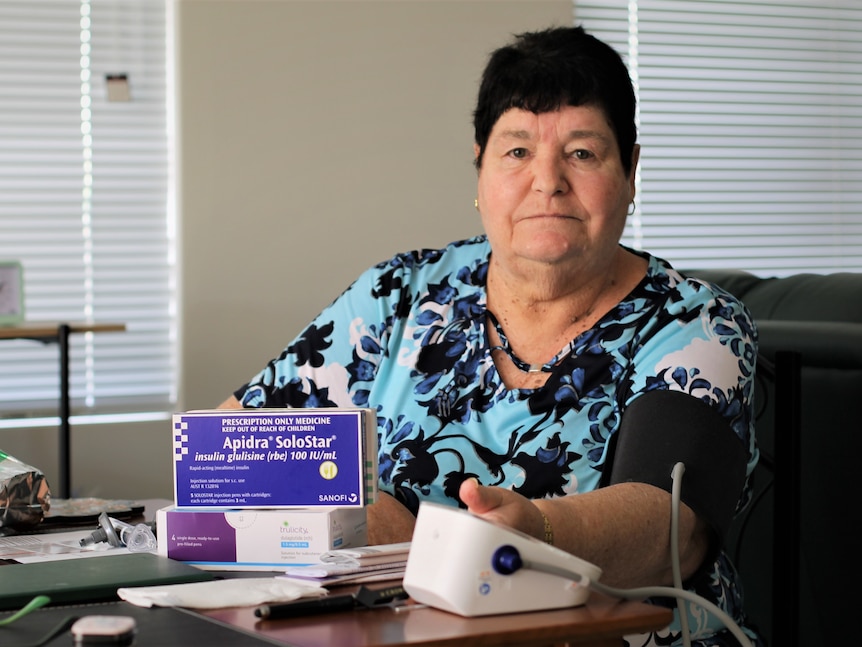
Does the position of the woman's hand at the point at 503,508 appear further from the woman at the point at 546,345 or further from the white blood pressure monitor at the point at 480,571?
the woman at the point at 546,345

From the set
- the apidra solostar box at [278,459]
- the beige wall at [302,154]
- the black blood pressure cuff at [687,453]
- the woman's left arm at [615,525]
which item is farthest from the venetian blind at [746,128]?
the apidra solostar box at [278,459]

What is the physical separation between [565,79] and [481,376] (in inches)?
18.3

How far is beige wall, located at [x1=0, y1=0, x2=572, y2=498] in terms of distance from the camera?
4246mm

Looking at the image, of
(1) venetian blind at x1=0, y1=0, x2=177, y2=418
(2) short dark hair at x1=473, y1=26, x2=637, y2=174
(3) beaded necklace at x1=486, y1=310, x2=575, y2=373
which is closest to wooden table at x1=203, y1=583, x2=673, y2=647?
(3) beaded necklace at x1=486, y1=310, x2=575, y2=373

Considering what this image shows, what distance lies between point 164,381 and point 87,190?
793 mm

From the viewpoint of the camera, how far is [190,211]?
4.24 m

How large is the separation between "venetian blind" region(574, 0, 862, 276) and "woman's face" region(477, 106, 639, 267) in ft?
11.1

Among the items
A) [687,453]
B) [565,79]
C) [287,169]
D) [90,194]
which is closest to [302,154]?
[287,169]

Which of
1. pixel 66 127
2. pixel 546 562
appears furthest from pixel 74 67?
pixel 546 562

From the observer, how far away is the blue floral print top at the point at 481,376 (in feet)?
5.01

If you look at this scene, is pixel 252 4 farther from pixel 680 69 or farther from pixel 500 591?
pixel 500 591

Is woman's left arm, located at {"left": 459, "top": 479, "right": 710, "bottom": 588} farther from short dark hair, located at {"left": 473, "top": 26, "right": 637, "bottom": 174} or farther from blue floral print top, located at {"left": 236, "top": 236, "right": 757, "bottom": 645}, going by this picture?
short dark hair, located at {"left": 473, "top": 26, "right": 637, "bottom": 174}

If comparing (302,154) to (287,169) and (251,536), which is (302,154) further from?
(251,536)

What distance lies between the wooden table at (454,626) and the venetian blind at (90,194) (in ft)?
11.6
